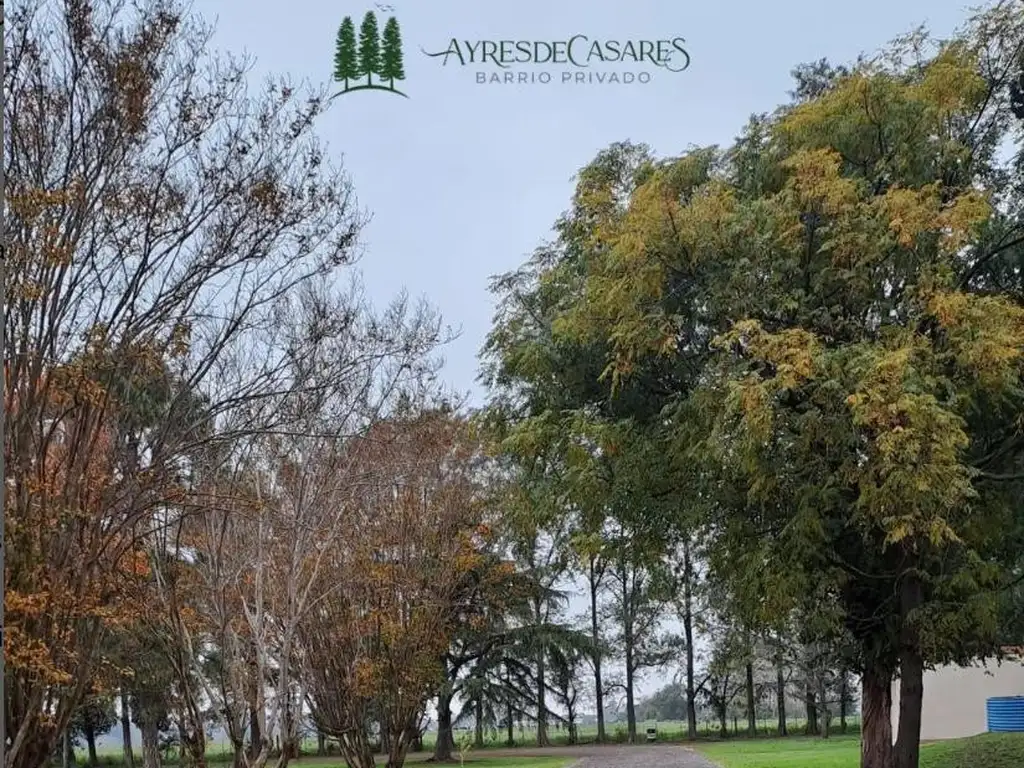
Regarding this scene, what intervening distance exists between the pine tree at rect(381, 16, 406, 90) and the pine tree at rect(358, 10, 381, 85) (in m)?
0.05

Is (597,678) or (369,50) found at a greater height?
(369,50)

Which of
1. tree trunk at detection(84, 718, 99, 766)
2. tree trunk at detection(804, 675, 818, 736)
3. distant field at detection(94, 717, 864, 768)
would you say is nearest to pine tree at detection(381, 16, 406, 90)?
tree trunk at detection(84, 718, 99, 766)

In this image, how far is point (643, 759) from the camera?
81.9 feet

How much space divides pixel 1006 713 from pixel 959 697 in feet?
10.5

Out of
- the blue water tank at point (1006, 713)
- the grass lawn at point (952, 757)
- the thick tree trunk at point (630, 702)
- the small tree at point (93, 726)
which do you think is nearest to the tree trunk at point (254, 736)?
the grass lawn at point (952, 757)

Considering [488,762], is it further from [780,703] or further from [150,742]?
[780,703]

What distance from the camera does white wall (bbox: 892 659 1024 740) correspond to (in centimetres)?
2386

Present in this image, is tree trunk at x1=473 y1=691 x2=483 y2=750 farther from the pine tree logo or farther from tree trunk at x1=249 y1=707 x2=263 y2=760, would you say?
the pine tree logo

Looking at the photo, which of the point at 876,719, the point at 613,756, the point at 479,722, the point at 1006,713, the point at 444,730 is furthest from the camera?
the point at 479,722

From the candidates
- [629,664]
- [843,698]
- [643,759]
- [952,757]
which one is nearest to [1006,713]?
[952,757]

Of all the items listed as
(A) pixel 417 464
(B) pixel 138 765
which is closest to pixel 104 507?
(A) pixel 417 464

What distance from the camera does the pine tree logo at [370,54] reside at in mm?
8719

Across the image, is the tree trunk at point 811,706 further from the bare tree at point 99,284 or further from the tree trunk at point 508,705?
the bare tree at point 99,284

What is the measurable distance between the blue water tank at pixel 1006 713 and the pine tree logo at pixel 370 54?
18560 mm
